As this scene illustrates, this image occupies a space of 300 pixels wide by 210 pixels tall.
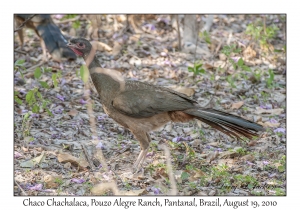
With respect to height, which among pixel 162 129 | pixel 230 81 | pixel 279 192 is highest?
pixel 230 81

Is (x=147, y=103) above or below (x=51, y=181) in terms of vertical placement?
above

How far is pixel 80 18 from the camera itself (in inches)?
428

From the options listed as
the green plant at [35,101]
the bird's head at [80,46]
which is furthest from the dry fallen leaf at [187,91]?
the bird's head at [80,46]

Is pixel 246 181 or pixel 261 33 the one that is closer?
pixel 246 181

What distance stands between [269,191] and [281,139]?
154 cm

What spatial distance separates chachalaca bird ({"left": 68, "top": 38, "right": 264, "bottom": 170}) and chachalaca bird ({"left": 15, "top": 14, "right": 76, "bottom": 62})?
2.81 meters

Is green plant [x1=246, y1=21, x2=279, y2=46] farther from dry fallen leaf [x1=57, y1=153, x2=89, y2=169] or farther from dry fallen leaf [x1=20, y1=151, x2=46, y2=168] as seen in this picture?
dry fallen leaf [x1=20, y1=151, x2=46, y2=168]

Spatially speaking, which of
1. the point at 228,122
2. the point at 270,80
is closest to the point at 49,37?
the point at 270,80

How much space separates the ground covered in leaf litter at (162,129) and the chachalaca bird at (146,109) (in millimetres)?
445

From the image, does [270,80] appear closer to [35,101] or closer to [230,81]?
[230,81]

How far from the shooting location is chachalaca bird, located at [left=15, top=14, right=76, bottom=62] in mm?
9312

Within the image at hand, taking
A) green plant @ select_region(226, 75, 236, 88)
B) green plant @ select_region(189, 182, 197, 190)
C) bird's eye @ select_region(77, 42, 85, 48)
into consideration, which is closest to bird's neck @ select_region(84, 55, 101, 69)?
bird's eye @ select_region(77, 42, 85, 48)

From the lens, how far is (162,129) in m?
7.71

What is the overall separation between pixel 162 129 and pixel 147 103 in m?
1.48
